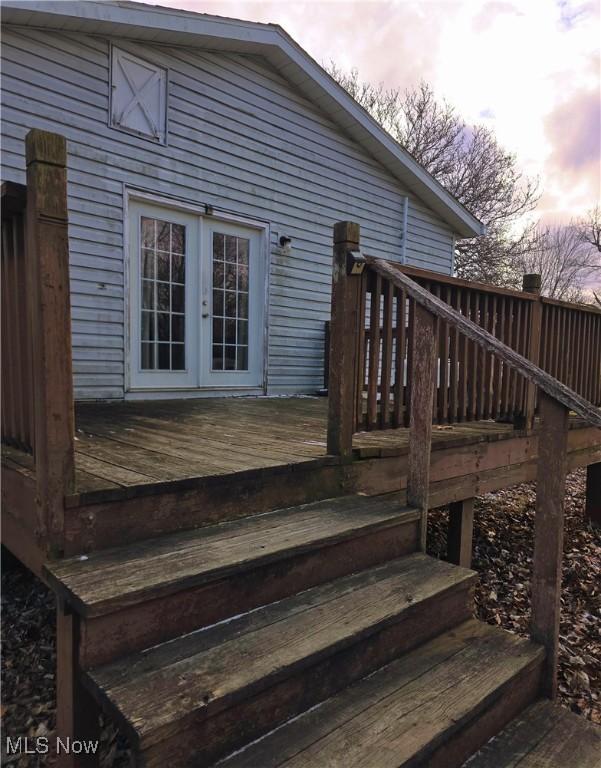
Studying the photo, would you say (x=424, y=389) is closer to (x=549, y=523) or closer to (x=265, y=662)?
(x=549, y=523)

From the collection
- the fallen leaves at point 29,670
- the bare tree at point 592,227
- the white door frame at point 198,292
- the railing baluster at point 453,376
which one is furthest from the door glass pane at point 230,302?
the bare tree at point 592,227

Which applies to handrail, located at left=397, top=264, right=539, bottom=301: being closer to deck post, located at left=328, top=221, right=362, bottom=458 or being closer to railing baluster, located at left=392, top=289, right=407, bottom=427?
railing baluster, located at left=392, top=289, right=407, bottom=427

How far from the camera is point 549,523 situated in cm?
185

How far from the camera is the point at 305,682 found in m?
1.35

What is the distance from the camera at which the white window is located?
4.51 meters

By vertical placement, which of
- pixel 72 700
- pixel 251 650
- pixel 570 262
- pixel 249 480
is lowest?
pixel 72 700

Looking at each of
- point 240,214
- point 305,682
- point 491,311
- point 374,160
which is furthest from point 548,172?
point 305,682

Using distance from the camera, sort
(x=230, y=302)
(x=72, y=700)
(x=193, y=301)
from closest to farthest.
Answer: (x=72, y=700) < (x=193, y=301) < (x=230, y=302)

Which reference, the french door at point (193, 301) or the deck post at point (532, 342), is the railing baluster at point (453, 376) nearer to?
the deck post at point (532, 342)

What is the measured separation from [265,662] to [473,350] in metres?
1.93

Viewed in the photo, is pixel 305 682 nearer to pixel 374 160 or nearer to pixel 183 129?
pixel 183 129

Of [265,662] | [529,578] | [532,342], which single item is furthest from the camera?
[529,578]

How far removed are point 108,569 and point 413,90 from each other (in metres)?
18.4

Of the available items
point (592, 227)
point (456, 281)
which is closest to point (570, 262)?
point (592, 227)
